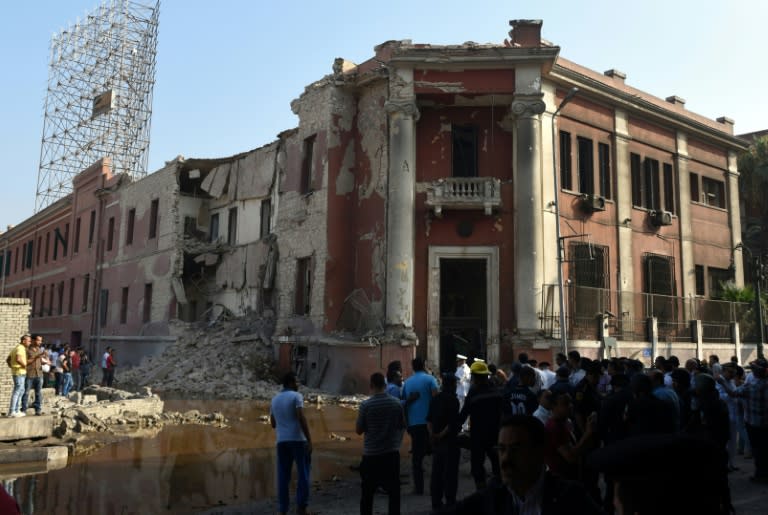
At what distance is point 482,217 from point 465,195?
0.93m

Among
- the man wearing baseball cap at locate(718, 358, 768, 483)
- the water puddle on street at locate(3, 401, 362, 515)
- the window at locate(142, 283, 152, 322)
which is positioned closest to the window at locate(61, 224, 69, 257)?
the window at locate(142, 283, 152, 322)

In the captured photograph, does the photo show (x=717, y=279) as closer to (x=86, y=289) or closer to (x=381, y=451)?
(x=381, y=451)

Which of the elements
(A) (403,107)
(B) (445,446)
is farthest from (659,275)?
(B) (445,446)

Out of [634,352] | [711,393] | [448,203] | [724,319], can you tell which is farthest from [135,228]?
[711,393]

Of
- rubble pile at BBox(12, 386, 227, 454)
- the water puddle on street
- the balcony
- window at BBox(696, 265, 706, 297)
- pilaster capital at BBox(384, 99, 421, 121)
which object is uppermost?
pilaster capital at BBox(384, 99, 421, 121)

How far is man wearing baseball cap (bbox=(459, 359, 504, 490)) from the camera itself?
271 inches

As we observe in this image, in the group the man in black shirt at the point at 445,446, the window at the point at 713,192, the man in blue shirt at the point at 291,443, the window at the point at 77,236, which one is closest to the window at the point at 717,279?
the window at the point at 713,192

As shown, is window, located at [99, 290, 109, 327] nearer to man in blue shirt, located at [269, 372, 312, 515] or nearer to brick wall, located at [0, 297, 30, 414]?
brick wall, located at [0, 297, 30, 414]

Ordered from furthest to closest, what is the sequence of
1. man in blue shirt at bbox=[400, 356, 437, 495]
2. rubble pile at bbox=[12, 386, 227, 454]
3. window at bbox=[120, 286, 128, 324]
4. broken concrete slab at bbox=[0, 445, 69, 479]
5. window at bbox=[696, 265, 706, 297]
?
window at bbox=[120, 286, 128, 324]
window at bbox=[696, 265, 706, 297]
rubble pile at bbox=[12, 386, 227, 454]
broken concrete slab at bbox=[0, 445, 69, 479]
man in blue shirt at bbox=[400, 356, 437, 495]

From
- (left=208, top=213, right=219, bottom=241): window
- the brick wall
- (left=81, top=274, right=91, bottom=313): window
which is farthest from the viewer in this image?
(left=81, top=274, right=91, bottom=313): window

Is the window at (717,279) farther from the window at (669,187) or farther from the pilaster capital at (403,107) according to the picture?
the pilaster capital at (403,107)

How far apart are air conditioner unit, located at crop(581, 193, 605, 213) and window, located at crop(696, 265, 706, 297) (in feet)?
23.2

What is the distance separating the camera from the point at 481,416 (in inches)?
272

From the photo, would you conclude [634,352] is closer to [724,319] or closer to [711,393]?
[724,319]
